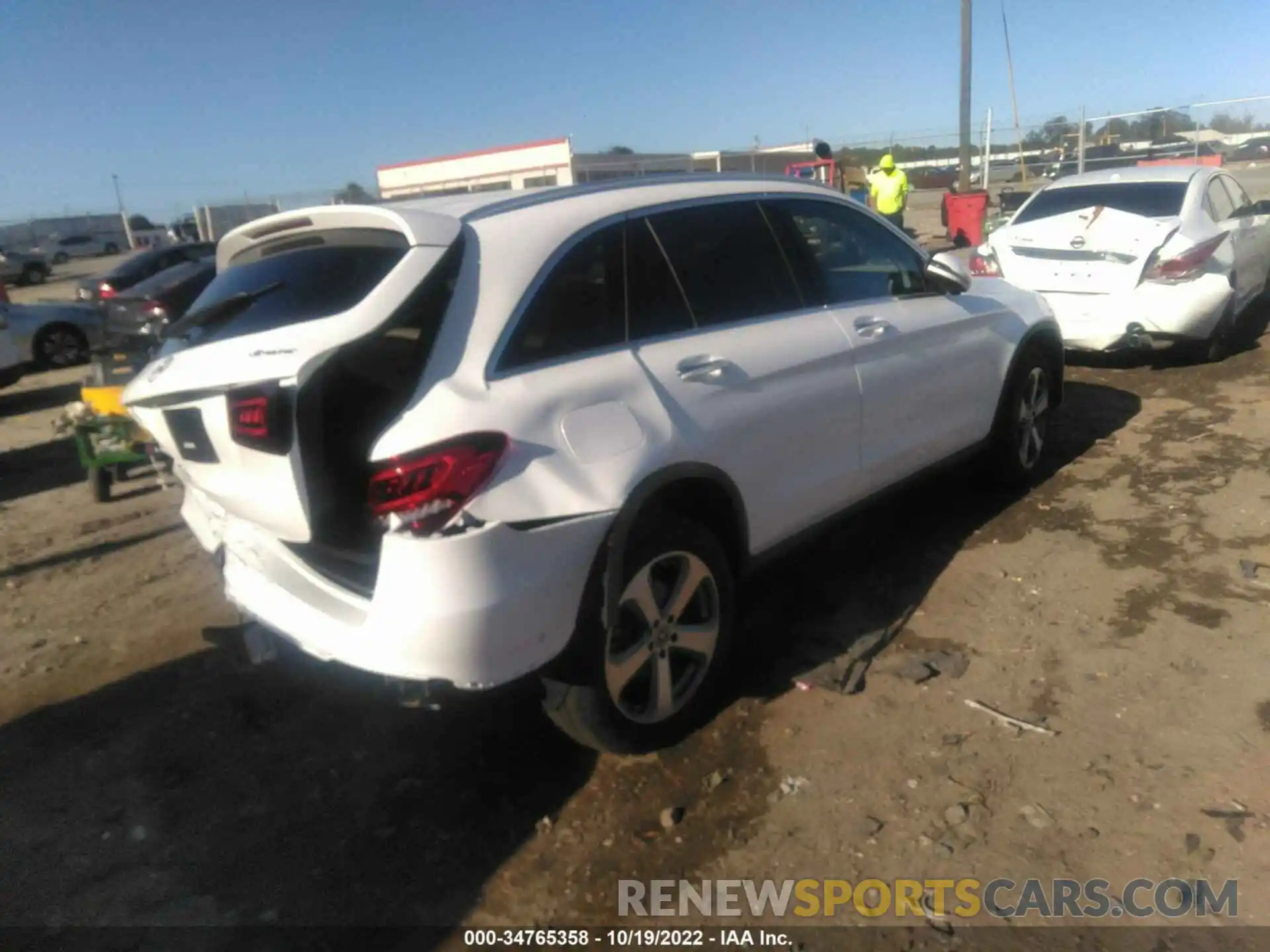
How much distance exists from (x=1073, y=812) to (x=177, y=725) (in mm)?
3201

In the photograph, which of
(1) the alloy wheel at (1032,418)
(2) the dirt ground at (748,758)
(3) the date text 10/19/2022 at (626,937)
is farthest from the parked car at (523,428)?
(1) the alloy wheel at (1032,418)

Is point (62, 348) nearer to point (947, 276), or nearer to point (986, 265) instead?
point (986, 265)

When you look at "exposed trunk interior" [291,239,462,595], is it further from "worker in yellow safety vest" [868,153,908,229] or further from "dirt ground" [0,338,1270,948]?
"worker in yellow safety vest" [868,153,908,229]

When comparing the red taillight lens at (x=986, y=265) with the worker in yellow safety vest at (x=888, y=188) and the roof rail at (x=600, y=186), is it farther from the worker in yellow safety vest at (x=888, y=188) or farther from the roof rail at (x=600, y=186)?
the worker in yellow safety vest at (x=888, y=188)

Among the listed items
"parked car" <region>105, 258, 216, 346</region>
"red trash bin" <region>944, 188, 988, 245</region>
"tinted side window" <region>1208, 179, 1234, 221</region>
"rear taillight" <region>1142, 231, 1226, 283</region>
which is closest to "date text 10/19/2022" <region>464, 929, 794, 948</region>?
"parked car" <region>105, 258, 216, 346</region>

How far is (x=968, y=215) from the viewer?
16188 millimetres

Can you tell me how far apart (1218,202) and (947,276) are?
5.11 metres

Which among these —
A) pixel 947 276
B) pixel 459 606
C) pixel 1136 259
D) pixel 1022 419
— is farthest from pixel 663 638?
pixel 1136 259

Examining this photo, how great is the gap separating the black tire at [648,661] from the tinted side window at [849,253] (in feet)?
4.62

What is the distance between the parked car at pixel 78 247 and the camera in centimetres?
4822

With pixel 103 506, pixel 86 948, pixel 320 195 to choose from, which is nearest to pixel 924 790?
pixel 86 948

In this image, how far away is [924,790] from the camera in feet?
10.00

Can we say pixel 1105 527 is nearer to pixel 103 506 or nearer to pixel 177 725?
pixel 177 725

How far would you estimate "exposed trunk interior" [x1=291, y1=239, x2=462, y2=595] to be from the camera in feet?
8.77
